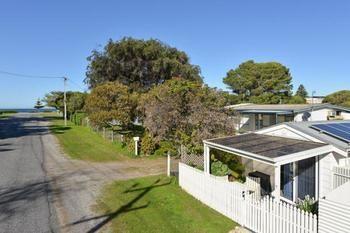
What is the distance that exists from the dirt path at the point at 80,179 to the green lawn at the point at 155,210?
52cm

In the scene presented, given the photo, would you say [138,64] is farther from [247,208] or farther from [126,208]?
[247,208]

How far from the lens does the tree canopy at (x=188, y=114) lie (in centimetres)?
1745

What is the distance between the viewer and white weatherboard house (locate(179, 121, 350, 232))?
23.4 ft

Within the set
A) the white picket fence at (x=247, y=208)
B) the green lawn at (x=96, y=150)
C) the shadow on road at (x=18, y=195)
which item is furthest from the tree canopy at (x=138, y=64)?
the white picket fence at (x=247, y=208)

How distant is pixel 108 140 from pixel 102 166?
11601mm

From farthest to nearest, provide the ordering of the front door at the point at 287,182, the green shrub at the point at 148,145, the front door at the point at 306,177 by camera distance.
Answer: the green shrub at the point at 148,145 < the front door at the point at 287,182 < the front door at the point at 306,177

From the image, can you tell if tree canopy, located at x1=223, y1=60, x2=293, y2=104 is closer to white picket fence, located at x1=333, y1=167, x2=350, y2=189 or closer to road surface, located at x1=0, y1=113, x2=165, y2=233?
road surface, located at x1=0, y1=113, x2=165, y2=233

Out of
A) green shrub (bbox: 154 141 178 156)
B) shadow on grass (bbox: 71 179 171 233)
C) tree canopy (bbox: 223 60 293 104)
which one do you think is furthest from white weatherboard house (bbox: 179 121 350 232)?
tree canopy (bbox: 223 60 293 104)

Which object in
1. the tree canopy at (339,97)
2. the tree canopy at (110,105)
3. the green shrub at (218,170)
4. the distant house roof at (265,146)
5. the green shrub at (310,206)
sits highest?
the tree canopy at (339,97)

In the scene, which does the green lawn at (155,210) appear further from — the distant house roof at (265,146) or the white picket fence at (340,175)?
the white picket fence at (340,175)

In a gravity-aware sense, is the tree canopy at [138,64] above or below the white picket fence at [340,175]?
above

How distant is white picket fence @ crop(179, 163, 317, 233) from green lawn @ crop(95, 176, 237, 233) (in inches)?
11.5

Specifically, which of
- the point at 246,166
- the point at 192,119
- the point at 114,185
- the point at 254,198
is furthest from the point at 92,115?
the point at 254,198

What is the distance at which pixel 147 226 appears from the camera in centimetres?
922
